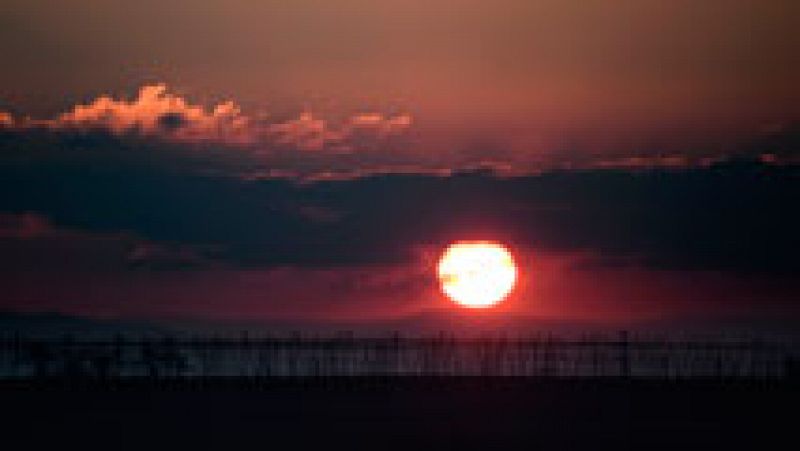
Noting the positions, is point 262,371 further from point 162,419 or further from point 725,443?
point 725,443

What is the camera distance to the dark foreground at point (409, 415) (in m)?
46.8

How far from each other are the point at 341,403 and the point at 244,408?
143 inches

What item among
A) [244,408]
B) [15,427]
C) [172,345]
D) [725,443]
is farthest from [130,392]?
[725,443]

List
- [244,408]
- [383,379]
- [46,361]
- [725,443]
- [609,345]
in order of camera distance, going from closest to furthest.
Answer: [725,443] → [244,408] → [383,379] → [46,361] → [609,345]

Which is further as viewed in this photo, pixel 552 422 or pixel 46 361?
pixel 46 361

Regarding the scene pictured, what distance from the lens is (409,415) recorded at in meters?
53.1

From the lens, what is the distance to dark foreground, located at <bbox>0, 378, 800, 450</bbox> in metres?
46.8

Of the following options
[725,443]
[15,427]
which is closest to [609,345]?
[725,443]

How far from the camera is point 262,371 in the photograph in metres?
75.8

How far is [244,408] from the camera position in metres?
54.7

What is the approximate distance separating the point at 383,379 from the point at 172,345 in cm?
→ 1517

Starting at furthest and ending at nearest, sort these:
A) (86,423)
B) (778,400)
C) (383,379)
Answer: (383,379) < (778,400) < (86,423)

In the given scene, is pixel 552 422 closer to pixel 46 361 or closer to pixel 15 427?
pixel 15 427

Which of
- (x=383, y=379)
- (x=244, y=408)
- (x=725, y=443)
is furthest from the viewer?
(x=383, y=379)
